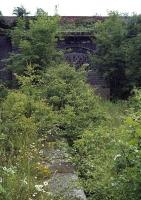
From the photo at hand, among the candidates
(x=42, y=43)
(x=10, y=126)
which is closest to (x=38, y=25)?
(x=42, y=43)

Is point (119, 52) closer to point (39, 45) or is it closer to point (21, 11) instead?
point (39, 45)

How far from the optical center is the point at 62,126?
328 inches

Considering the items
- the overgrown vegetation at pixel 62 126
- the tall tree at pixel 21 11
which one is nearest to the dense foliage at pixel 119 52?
the overgrown vegetation at pixel 62 126

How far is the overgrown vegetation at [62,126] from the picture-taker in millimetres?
4215

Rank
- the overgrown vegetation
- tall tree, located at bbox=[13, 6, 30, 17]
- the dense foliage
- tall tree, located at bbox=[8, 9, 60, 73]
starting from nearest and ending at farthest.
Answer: the overgrown vegetation, tall tree, located at bbox=[8, 9, 60, 73], the dense foliage, tall tree, located at bbox=[13, 6, 30, 17]

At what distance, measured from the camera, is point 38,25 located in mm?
15156

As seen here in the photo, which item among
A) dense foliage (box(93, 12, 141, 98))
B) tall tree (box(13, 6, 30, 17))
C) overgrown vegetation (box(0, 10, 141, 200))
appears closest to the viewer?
overgrown vegetation (box(0, 10, 141, 200))

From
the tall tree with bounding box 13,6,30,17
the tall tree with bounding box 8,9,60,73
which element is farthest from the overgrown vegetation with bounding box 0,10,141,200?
the tall tree with bounding box 13,6,30,17

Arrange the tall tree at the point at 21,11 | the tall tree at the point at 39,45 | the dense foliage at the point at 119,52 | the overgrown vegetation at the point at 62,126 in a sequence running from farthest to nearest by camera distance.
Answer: the tall tree at the point at 21,11 → the dense foliage at the point at 119,52 → the tall tree at the point at 39,45 → the overgrown vegetation at the point at 62,126

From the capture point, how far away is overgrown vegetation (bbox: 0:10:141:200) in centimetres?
421

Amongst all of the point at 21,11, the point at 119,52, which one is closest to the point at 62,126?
the point at 119,52

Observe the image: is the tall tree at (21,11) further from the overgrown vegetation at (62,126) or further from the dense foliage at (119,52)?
the dense foliage at (119,52)

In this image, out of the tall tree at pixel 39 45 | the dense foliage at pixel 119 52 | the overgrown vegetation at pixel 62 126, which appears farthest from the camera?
the dense foliage at pixel 119 52

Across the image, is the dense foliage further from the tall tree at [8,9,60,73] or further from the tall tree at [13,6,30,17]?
the tall tree at [13,6,30,17]
